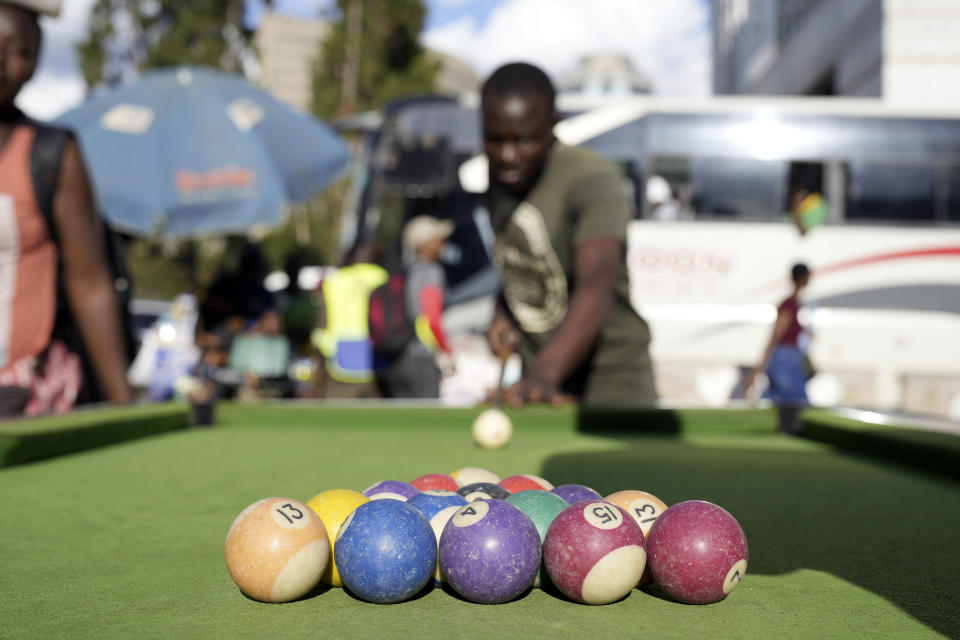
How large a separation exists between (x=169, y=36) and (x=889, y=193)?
1675cm

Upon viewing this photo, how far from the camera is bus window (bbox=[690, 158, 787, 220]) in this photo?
9.91m

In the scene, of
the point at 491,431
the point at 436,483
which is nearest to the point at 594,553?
the point at 436,483

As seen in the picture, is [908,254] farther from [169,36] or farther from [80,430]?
[169,36]

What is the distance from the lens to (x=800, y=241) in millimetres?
9922

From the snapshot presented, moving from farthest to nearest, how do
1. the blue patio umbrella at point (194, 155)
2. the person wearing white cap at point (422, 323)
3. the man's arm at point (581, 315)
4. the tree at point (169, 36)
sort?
the tree at point (169, 36) < the person wearing white cap at point (422, 323) < the blue patio umbrella at point (194, 155) < the man's arm at point (581, 315)

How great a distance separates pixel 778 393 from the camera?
7.41 meters

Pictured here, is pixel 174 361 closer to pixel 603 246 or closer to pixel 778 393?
pixel 778 393

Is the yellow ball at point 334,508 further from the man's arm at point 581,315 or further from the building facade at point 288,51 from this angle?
the building facade at point 288,51

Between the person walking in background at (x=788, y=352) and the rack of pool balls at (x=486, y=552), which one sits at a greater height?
the rack of pool balls at (x=486, y=552)

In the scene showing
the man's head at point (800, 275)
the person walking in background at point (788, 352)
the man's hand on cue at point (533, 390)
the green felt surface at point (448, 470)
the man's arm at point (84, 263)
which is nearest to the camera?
the green felt surface at point (448, 470)

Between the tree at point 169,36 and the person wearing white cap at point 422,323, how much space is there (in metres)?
15.1

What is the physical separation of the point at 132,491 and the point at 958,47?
14.1 metres

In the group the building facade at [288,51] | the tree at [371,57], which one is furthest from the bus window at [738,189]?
the building facade at [288,51]

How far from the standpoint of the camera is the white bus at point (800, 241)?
9742 millimetres
